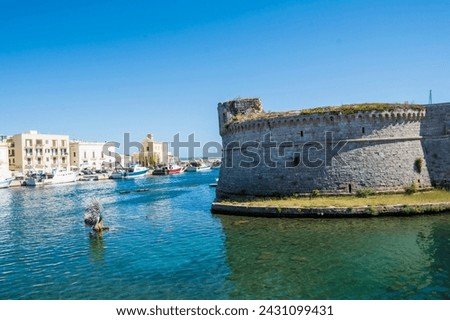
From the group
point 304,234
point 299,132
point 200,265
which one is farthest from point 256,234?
point 299,132

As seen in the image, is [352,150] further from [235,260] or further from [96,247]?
[96,247]

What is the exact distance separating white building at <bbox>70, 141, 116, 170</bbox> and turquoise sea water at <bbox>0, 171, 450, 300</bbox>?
78.2 meters

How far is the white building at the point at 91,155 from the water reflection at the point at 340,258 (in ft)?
278

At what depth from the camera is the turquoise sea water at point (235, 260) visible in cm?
1069

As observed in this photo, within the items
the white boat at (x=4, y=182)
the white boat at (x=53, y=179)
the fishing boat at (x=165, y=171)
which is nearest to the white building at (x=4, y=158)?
the white boat at (x=53, y=179)

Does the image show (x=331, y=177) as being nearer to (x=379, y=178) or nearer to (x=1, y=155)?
(x=379, y=178)

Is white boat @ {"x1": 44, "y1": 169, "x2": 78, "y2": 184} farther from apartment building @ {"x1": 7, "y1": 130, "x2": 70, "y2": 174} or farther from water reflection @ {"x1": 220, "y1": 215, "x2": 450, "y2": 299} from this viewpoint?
water reflection @ {"x1": 220, "y1": 215, "x2": 450, "y2": 299}

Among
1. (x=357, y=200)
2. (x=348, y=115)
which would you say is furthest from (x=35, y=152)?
(x=357, y=200)

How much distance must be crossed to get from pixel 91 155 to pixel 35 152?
15992 millimetres

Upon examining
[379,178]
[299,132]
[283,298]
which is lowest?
[283,298]

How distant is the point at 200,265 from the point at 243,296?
10.7 feet

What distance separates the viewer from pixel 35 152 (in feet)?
282

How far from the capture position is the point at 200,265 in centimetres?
1323

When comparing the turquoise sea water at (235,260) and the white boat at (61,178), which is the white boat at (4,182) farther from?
the turquoise sea water at (235,260)
